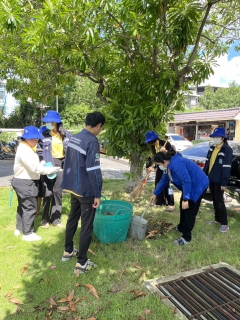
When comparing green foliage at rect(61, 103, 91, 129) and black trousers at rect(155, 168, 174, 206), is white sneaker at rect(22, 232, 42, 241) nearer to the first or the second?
black trousers at rect(155, 168, 174, 206)

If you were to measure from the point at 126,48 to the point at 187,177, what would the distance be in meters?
2.74

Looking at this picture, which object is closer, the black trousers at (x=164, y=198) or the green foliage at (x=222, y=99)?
the black trousers at (x=164, y=198)

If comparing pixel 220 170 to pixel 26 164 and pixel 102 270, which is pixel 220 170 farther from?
pixel 26 164

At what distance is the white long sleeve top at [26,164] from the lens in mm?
3703

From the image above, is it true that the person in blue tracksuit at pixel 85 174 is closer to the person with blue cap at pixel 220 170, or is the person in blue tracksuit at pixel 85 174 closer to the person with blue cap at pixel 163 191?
the person with blue cap at pixel 163 191

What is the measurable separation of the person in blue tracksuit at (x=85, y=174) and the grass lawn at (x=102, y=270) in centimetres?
30

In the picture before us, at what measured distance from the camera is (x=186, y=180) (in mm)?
3506

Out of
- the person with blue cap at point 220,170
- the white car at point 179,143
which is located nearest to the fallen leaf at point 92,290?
the person with blue cap at point 220,170

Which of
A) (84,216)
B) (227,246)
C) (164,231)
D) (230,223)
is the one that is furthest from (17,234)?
(230,223)

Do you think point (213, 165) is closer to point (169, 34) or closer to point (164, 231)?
point (164, 231)

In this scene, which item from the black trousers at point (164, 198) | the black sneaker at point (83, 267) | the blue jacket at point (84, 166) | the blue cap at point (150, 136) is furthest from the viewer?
the black trousers at point (164, 198)

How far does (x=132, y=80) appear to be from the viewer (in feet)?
16.0

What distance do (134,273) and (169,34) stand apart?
3.31 metres

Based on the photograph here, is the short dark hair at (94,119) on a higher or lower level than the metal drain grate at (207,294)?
higher
